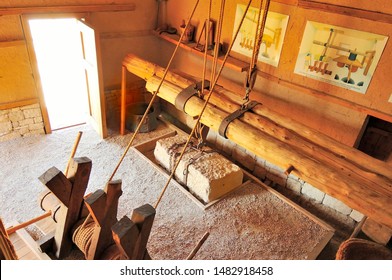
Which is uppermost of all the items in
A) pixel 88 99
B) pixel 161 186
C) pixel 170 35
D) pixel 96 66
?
pixel 170 35

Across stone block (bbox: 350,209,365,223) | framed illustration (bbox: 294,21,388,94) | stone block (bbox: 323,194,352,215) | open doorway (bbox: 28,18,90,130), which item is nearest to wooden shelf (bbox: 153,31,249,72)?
framed illustration (bbox: 294,21,388,94)

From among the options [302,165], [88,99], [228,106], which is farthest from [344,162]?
[88,99]

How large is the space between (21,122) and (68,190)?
351 centimetres

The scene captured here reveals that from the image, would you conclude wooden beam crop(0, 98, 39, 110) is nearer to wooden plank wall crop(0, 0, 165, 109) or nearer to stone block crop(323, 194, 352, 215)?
wooden plank wall crop(0, 0, 165, 109)

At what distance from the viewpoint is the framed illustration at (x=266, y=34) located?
371cm

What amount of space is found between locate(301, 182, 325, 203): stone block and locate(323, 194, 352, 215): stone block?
0.07m

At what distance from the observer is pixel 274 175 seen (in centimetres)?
452

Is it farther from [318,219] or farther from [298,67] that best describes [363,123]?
[318,219]

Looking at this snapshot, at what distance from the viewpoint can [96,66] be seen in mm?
4484

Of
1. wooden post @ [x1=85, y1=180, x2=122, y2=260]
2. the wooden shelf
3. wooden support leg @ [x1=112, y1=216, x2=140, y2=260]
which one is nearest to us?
wooden support leg @ [x1=112, y1=216, x2=140, y2=260]

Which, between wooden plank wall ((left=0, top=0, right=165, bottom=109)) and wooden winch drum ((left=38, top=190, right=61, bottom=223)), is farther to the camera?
wooden plank wall ((left=0, top=0, right=165, bottom=109))

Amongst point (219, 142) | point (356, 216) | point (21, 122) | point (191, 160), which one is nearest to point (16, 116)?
point (21, 122)

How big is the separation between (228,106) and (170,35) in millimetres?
2644

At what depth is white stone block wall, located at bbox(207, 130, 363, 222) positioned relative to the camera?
12.9 feet
